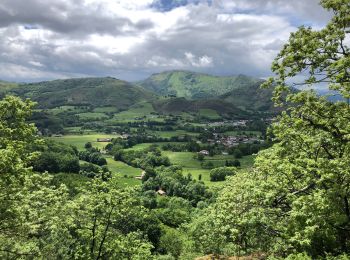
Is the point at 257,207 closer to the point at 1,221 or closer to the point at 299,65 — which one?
the point at 299,65

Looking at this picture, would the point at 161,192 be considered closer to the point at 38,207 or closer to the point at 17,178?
the point at 38,207

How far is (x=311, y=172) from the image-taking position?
2353 cm

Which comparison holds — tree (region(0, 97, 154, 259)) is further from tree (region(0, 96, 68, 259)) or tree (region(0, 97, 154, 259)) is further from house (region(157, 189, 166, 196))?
house (region(157, 189, 166, 196))

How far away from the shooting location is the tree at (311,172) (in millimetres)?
20531

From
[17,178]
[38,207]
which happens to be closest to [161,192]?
[38,207]

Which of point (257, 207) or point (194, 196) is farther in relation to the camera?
point (194, 196)

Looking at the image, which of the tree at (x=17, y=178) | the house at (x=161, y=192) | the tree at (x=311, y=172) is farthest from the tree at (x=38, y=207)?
the house at (x=161, y=192)

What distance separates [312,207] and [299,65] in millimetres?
9177

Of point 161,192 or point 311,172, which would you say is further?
point 161,192

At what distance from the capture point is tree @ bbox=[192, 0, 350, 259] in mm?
20531

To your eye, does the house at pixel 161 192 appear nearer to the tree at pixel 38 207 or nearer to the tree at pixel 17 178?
the tree at pixel 38 207

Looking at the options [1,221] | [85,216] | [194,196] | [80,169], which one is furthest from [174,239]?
[80,169]

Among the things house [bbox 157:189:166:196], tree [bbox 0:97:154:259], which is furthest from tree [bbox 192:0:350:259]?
house [bbox 157:189:166:196]

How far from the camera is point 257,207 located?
23641 mm
